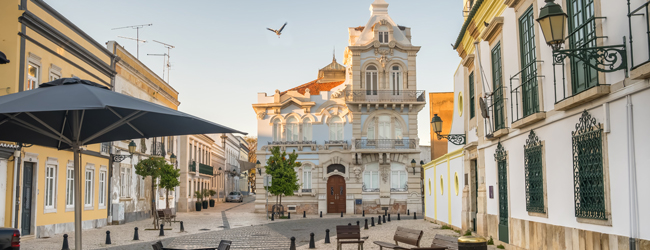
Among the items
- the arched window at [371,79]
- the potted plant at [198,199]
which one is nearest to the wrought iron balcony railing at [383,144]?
the arched window at [371,79]

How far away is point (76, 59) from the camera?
22.3m

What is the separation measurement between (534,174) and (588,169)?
112 inches

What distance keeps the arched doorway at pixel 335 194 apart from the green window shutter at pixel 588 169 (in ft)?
98.2

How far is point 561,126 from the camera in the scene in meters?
9.62

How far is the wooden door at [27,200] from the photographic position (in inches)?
728

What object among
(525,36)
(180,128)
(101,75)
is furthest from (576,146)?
(101,75)

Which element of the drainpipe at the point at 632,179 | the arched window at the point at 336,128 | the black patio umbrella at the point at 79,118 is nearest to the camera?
the black patio umbrella at the point at 79,118

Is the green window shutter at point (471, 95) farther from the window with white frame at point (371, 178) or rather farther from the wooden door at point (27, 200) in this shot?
the window with white frame at point (371, 178)

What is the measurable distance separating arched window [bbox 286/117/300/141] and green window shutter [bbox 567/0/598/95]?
30994 millimetres

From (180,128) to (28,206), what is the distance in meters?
12.7

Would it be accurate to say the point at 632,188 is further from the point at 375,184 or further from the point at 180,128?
the point at 375,184


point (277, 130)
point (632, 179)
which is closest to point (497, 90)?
point (632, 179)

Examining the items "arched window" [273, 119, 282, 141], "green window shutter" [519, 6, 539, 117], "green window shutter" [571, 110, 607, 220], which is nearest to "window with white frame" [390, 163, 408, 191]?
"arched window" [273, 119, 282, 141]

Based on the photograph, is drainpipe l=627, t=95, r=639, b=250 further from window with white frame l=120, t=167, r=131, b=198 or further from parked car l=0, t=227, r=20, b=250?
window with white frame l=120, t=167, r=131, b=198
